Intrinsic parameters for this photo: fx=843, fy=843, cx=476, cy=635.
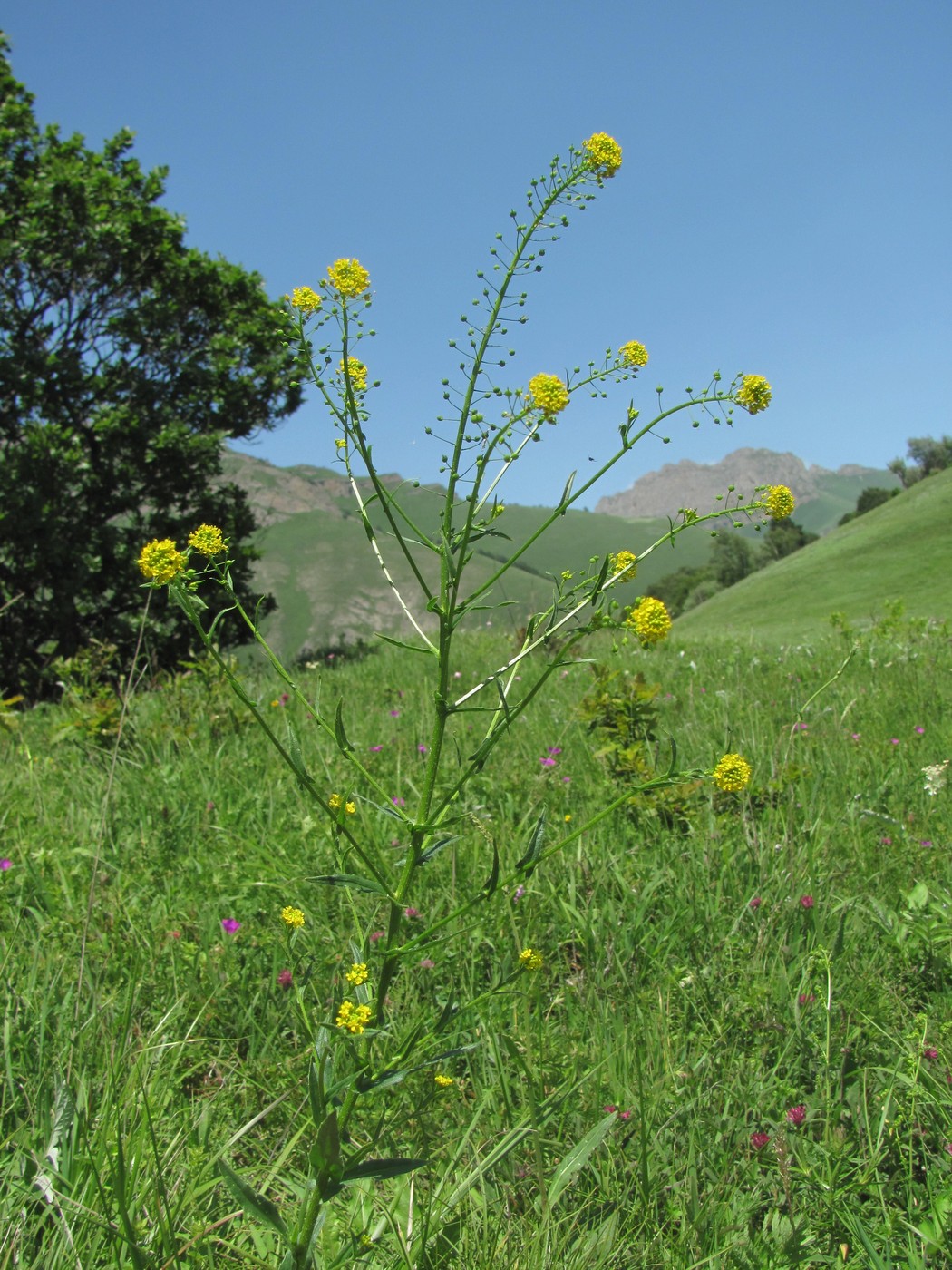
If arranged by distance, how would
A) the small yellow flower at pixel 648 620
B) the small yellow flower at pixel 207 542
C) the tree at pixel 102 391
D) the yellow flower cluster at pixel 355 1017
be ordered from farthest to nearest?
1. the tree at pixel 102 391
2. the small yellow flower at pixel 648 620
3. the small yellow flower at pixel 207 542
4. the yellow flower cluster at pixel 355 1017

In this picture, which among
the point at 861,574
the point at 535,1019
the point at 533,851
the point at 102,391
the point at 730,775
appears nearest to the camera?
the point at 533,851

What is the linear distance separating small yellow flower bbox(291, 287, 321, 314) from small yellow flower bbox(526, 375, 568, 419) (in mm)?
433

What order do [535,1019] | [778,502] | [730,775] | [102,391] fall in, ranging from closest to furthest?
[730,775] < [778,502] < [535,1019] < [102,391]

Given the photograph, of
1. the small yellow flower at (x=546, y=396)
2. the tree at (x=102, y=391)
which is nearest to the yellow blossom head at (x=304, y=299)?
the small yellow flower at (x=546, y=396)

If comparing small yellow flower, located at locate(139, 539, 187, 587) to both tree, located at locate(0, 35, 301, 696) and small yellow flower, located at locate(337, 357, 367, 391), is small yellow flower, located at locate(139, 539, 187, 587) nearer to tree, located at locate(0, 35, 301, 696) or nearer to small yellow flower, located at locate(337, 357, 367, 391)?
small yellow flower, located at locate(337, 357, 367, 391)

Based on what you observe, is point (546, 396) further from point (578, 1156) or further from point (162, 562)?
point (578, 1156)

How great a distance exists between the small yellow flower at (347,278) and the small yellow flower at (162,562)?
0.55 metres

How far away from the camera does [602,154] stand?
61.8 inches

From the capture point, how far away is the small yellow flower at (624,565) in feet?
5.07

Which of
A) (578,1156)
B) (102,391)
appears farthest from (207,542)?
(102,391)

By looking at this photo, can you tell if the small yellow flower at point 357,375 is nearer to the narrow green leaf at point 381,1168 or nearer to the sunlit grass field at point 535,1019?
the sunlit grass field at point 535,1019

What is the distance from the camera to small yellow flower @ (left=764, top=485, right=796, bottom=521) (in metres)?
1.73

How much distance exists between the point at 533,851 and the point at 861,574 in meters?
31.4

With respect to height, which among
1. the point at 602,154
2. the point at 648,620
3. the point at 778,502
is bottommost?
the point at 648,620
